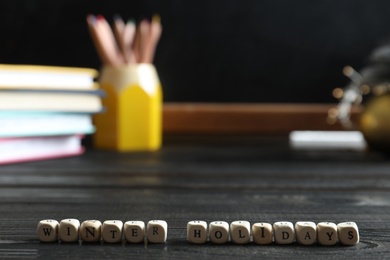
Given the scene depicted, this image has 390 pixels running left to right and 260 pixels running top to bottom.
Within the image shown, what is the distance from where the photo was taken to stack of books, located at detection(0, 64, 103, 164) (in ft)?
2.92

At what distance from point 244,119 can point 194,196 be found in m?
0.74

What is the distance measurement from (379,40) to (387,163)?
53 cm

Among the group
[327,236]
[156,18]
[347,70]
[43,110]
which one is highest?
[156,18]

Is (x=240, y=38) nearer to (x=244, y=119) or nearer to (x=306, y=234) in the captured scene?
(x=244, y=119)

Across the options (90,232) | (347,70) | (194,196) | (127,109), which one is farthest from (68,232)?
(347,70)

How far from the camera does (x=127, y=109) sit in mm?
1112

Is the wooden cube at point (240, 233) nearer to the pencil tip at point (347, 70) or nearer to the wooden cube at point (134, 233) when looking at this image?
the wooden cube at point (134, 233)

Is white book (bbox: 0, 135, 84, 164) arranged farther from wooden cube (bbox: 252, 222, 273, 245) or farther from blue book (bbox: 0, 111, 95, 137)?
wooden cube (bbox: 252, 222, 273, 245)

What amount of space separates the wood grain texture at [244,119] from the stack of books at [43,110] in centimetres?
32

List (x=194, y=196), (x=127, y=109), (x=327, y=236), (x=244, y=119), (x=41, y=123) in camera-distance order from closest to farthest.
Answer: (x=327, y=236), (x=194, y=196), (x=41, y=123), (x=127, y=109), (x=244, y=119)

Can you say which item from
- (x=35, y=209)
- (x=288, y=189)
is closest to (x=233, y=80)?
(x=288, y=189)

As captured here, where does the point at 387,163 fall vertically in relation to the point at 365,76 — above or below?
below

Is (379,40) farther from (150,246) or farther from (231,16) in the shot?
(150,246)

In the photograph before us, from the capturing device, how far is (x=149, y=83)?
3.70 ft
